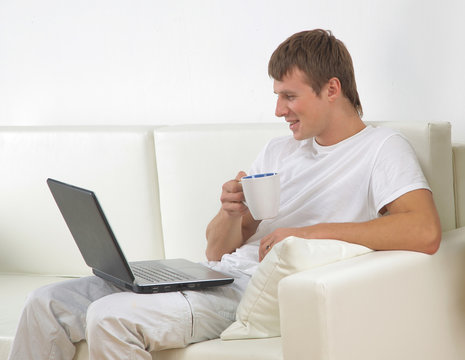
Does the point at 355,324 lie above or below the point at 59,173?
below

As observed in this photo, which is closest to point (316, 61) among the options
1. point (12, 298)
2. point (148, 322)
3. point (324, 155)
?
point (324, 155)

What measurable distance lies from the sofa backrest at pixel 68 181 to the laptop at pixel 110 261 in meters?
0.50

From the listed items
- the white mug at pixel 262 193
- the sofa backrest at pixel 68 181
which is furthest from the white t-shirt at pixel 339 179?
the sofa backrest at pixel 68 181

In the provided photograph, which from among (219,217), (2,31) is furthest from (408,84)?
(2,31)

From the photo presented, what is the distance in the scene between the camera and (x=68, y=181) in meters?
2.73

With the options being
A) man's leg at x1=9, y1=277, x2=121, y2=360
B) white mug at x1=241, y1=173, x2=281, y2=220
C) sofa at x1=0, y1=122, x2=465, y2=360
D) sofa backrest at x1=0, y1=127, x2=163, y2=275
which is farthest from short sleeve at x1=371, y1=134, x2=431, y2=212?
sofa backrest at x1=0, y1=127, x2=163, y2=275

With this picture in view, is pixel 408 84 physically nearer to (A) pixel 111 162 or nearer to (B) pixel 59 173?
(A) pixel 111 162

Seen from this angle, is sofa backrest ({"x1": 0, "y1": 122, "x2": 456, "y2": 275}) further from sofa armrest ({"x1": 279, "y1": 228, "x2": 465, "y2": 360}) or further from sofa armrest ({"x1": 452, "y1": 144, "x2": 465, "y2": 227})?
sofa armrest ({"x1": 279, "y1": 228, "x2": 465, "y2": 360})

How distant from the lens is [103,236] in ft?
6.33

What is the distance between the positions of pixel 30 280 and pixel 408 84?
1322 mm

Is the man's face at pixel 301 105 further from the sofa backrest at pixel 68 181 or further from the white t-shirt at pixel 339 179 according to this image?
the sofa backrest at pixel 68 181

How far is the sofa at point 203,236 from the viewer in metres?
1.68

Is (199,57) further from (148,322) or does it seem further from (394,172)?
(148,322)

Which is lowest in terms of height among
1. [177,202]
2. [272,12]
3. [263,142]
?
[177,202]
